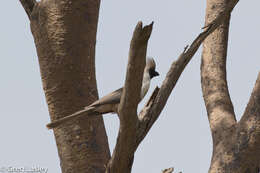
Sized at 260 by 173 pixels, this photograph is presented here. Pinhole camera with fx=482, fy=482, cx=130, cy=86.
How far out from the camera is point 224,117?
4.67 m

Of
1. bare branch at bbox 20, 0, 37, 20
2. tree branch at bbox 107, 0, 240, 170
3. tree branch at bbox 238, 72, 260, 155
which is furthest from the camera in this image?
bare branch at bbox 20, 0, 37, 20

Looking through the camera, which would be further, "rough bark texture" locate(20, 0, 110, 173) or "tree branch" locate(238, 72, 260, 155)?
"rough bark texture" locate(20, 0, 110, 173)

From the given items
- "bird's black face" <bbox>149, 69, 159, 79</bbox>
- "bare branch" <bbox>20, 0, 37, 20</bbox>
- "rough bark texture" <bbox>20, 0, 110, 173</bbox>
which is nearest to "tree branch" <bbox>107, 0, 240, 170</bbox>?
"rough bark texture" <bbox>20, 0, 110, 173</bbox>

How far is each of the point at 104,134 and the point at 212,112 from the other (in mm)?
1178

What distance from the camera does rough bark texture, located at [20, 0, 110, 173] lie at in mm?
4203

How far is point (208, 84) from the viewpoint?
5055mm

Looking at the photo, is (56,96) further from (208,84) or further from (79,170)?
(208,84)

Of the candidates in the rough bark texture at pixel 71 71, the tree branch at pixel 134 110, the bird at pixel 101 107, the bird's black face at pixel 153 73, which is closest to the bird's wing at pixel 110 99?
the bird at pixel 101 107

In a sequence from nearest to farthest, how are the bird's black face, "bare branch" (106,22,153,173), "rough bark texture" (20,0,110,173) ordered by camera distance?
"bare branch" (106,22,153,173) < "rough bark texture" (20,0,110,173) < the bird's black face

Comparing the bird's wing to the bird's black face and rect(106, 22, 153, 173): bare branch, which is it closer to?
the bird's black face

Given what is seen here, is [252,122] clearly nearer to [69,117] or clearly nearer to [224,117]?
[224,117]

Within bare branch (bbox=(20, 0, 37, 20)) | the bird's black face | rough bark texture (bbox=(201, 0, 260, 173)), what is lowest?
rough bark texture (bbox=(201, 0, 260, 173))

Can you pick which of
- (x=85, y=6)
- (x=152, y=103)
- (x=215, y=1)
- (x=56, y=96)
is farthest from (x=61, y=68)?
(x=215, y=1)

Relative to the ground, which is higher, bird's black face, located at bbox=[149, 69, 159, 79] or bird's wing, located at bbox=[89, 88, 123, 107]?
bird's black face, located at bbox=[149, 69, 159, 79]
